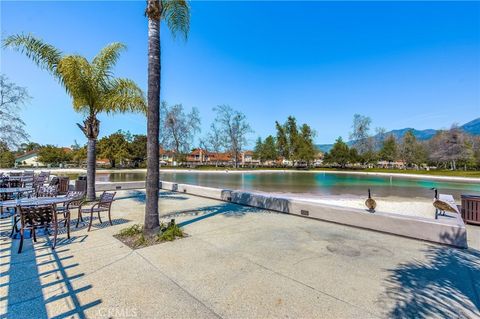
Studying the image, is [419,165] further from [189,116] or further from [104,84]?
[104,84]

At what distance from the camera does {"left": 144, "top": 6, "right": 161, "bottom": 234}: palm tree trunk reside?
4918mm

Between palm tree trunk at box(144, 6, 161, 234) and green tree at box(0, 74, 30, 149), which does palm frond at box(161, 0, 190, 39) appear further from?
green tree at box(0, 74, 30, 149)

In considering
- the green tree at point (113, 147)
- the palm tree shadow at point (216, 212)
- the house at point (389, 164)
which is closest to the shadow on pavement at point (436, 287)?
the palm tree shadow at point (216, 212)

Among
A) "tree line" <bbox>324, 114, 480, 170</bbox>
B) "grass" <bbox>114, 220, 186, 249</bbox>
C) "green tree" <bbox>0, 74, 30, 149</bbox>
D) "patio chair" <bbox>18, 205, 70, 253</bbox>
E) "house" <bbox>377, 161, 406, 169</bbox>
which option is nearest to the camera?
"patio chair" <bbox>18, 205, 70, 253</bbox>

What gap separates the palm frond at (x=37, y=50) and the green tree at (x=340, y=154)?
192 ft

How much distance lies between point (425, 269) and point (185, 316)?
3.80m

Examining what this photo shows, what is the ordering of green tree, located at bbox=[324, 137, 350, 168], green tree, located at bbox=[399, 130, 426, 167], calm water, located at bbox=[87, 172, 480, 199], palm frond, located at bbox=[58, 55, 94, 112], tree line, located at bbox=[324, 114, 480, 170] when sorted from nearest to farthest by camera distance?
1. palm frond, located at bbox=[58, 55, 94, 112]
2. calm water, located at bbox=[87, 172, 480, 199]
3. tree line, located at bbox=[324, 114, 480, 170]
4. green tree, located at bbox=[399, 130, 426, 167]
5. green tree, located at bbox=[324, 137, 350, 168]

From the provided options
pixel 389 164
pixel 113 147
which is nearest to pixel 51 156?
pixel 113 147

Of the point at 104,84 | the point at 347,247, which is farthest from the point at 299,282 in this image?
the point at 104,84

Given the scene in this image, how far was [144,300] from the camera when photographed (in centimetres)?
274

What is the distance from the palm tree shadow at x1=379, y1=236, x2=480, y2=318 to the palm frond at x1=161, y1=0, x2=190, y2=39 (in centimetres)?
756

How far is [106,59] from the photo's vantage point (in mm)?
9164

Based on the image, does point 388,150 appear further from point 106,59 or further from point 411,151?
point 106,59

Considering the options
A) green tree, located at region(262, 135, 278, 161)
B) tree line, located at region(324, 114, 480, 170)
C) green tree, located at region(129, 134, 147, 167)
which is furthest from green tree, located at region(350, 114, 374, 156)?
green tree, located at region(129, 134, 147, 167)
